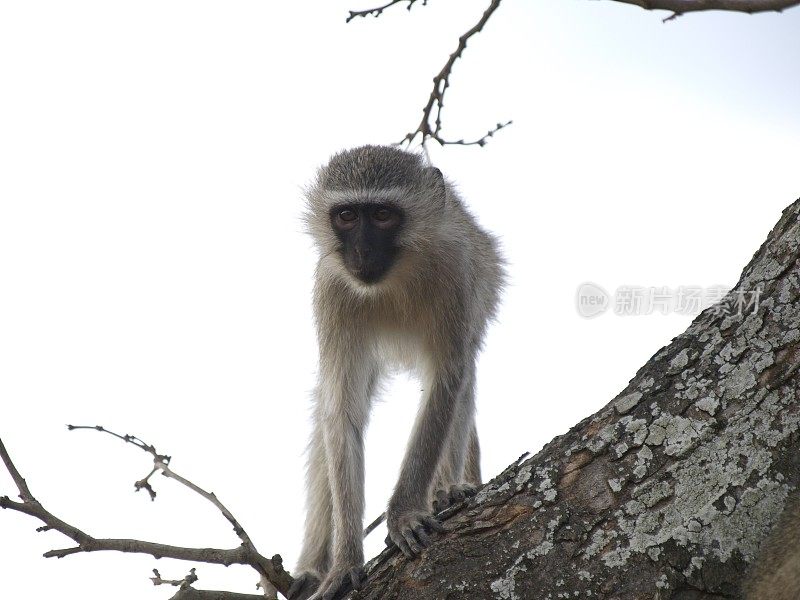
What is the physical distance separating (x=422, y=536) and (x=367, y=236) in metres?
2.30

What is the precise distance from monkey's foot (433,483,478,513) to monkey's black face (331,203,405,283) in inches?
50.5

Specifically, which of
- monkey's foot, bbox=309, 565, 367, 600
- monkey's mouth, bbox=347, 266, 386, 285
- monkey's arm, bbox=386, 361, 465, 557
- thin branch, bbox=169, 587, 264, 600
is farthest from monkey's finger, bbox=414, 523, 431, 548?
monkey's mouth, bbox=347, 266, 386, 285

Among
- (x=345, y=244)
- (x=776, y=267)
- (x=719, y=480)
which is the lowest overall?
(x=719, y=480)

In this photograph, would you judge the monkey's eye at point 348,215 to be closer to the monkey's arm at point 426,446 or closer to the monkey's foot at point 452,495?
the monkey's arm at point 426,446

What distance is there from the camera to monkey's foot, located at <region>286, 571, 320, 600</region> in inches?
190

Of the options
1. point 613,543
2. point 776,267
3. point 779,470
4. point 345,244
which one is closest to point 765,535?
point 779,470

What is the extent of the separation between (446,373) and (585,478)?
231cm

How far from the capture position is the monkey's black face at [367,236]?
212 inches

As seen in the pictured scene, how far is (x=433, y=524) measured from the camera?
12.2 ft

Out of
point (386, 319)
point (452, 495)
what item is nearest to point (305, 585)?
point (452, 495)

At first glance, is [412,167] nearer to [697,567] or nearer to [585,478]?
[585,478]

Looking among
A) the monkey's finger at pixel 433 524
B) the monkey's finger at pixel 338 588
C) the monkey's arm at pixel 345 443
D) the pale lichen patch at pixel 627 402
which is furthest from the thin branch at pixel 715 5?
the monkey's arm at pixel 345 443

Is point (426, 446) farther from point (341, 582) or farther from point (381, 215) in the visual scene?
point (381, 215)

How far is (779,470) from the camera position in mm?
2912
